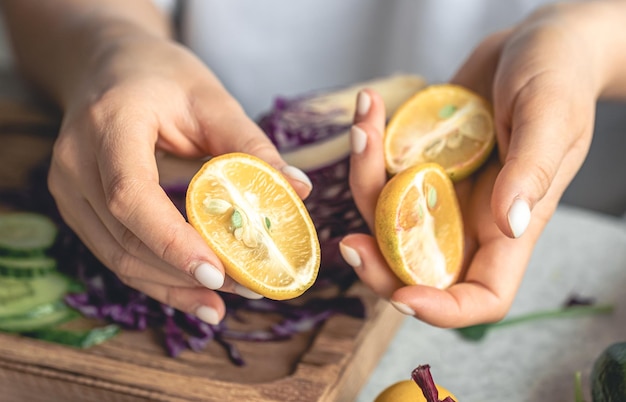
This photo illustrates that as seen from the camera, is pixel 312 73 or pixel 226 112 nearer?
pixel 226 112

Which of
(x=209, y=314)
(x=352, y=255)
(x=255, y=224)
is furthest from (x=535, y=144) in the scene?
(x=209, y=314)

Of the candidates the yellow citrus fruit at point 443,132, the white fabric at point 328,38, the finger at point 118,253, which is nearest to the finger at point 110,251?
the finger at point 118,253

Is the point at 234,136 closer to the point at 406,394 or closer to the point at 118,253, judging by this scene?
the point at 118,253

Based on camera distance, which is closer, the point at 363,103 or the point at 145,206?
the point at 145,206

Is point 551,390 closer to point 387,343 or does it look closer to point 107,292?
point 387,343

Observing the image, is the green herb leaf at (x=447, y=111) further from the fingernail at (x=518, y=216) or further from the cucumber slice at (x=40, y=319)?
the cucumber slice at (x=40, y=319)

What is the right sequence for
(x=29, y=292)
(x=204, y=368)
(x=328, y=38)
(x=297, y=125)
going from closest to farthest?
(x=204, y=368)
(x=29, y=292)
(x=297, y=125)
(x=328, y=38)

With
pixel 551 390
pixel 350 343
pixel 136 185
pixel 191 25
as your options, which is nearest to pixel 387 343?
pixel 350 343
